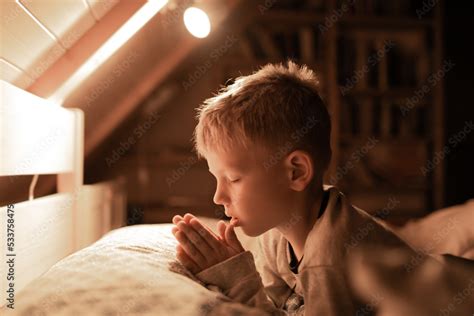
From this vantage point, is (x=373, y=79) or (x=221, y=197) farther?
(x=373, y=79)

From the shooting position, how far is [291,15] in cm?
280

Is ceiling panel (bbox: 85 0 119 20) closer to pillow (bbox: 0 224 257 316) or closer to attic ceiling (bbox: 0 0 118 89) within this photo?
attic ceiling (bbox: 0 0 118 89)

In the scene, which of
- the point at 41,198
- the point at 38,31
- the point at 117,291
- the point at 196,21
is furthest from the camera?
the point at 196,21

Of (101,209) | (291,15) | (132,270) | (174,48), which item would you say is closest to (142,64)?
(174,48)

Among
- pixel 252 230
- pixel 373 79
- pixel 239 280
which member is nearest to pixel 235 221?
pixel 252 230

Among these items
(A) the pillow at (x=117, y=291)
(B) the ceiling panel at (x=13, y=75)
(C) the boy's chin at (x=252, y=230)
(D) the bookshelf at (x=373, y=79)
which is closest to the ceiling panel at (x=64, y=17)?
(B) the ceiling panel at (x=13, y=75)

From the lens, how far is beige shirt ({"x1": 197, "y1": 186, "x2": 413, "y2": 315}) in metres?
0.81

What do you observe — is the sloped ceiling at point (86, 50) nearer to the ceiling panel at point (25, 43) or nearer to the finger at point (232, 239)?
the ceiling panel at point (25, 43)

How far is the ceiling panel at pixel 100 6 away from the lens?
1.08 meters

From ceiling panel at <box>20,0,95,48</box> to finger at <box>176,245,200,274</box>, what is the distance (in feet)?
1.68

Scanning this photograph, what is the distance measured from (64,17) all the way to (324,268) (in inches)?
29.2

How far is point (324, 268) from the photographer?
837mm

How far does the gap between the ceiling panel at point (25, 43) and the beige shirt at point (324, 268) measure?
0.55 metres

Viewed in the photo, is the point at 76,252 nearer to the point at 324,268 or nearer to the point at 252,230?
the point at 252,230
